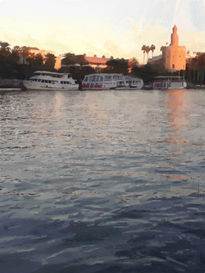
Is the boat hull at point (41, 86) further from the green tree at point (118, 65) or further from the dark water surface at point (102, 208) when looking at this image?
the dark water surface at point (102, 208)

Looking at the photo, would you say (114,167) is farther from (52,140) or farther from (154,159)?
(52,140)

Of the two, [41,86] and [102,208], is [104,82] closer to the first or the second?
[41,86]

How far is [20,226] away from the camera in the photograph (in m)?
6.80

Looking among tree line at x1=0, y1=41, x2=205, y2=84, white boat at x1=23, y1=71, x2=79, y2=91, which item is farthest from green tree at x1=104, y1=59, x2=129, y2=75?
white boat at x1=23, y1=71, x2=79, y2=91

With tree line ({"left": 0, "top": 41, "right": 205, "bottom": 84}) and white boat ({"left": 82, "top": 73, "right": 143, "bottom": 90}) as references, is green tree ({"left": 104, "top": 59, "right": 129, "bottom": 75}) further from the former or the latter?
white boat ({"left": 82, "top": 73, "right": 143, "bottom": 90})

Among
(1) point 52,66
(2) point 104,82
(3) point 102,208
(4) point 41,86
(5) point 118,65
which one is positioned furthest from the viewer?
(5) point 118,65

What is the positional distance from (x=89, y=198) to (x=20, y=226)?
200cm

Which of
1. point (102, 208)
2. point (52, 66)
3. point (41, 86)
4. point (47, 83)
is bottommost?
point (102, 208)

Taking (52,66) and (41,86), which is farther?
(52,66)

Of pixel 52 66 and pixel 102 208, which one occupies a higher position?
pixel 52 66

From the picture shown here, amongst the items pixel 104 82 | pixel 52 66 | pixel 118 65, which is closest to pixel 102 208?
pixel 104 82

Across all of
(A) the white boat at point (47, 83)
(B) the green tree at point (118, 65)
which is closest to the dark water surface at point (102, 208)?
(A) the white boat at point (47, 83)

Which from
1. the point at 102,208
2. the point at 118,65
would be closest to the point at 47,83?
the point at 118,65

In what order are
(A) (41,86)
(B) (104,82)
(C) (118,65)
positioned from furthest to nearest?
(C) (118,65)
(B) (104,82)
(A) (41,86)
